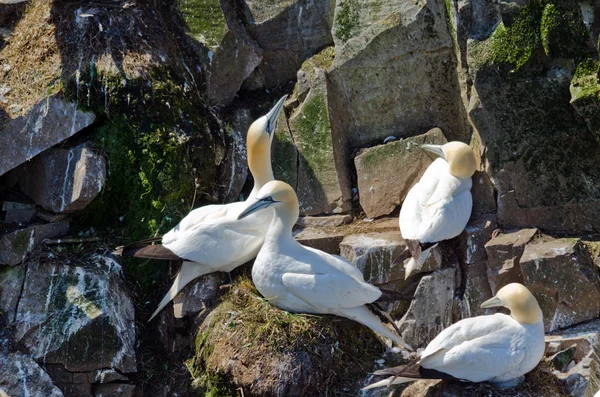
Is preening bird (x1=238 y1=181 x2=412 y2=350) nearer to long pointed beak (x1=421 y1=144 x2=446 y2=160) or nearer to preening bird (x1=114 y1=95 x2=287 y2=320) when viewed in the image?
preening bird (x1=114 y1=95 x2=287 y2=320)

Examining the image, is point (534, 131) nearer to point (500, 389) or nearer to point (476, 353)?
point (476, 353)

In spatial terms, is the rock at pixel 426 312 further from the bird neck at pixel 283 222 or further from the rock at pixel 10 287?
the rock at pixel 10 287

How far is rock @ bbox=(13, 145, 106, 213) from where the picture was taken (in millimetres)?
8984

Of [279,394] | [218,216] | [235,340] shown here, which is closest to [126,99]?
[218,216]

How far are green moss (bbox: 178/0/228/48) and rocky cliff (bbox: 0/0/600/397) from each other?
0.02 meters

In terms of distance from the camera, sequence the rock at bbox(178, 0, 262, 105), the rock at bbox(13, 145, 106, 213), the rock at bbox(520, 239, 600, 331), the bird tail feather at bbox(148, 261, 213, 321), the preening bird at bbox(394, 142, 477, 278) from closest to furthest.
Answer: the rock at bbox(520, 239, 600, 331) < the preening bird at bbox(394, 142, 477, 278) < the bird tail feather at bbox(148, 261, 213, 321) < the rock at bbox(13, 145, 106, 213) < the rock at bbox(178, 0, 262, 105)

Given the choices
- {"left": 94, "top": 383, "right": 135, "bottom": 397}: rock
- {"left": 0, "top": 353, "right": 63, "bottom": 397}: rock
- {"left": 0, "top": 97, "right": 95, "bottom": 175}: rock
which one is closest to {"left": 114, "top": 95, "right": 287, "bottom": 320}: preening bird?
{"left": 94, "top": 383, "right": 135, "bottom": 397}: rock

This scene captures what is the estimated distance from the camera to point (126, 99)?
30.5 ft

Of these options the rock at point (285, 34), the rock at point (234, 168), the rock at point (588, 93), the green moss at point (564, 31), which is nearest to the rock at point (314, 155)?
the rock at point (234, 168)

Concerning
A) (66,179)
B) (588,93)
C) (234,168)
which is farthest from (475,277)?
(66,179)

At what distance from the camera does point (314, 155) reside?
944 cm

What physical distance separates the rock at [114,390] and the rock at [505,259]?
121 inches

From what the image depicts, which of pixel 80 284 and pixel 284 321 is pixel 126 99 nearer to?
pixel 80 284

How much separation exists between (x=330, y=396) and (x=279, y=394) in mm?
413
